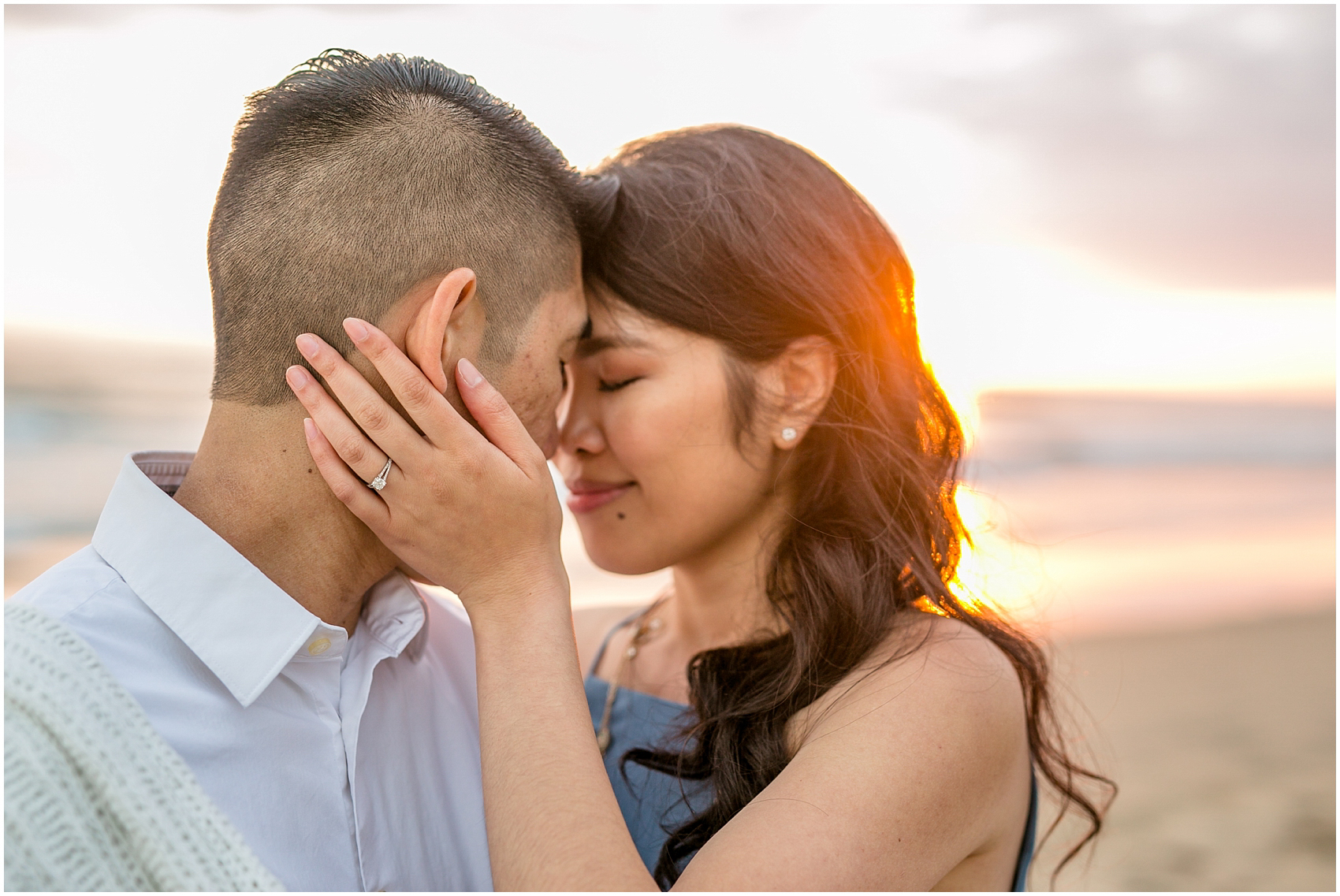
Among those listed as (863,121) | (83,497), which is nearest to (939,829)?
(863,121)

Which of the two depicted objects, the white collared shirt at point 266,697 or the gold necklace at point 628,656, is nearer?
the white collared shirt at point 266,697

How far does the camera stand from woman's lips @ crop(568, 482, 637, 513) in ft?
8.84

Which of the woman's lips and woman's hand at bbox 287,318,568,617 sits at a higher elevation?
woman's hand at bbox 287,318,568,617

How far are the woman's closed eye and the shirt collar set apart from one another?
1016mm

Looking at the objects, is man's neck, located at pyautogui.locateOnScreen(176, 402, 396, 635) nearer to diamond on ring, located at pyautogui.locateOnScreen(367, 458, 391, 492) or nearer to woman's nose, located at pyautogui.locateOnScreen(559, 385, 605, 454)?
diamond on ring, located at pyautogui.locateOnScreen(367, 458, 391, 492)

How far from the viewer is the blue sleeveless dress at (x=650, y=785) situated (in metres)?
2.33

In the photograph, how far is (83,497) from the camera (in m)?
9.67

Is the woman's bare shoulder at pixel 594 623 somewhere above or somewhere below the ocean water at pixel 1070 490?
above

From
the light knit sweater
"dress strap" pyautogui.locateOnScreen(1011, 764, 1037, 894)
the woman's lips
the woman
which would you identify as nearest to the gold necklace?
the woman

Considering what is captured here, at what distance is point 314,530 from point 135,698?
486 millimetres

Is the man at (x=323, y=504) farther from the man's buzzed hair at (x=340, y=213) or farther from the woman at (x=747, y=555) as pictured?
the woman at (x=747, y=555)

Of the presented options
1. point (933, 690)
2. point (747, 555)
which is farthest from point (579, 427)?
point (933, 690)

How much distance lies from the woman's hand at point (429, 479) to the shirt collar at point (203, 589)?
24cm

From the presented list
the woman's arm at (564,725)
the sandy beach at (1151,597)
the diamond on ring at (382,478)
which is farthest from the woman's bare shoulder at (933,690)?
the diamond on ring at (382,478)
